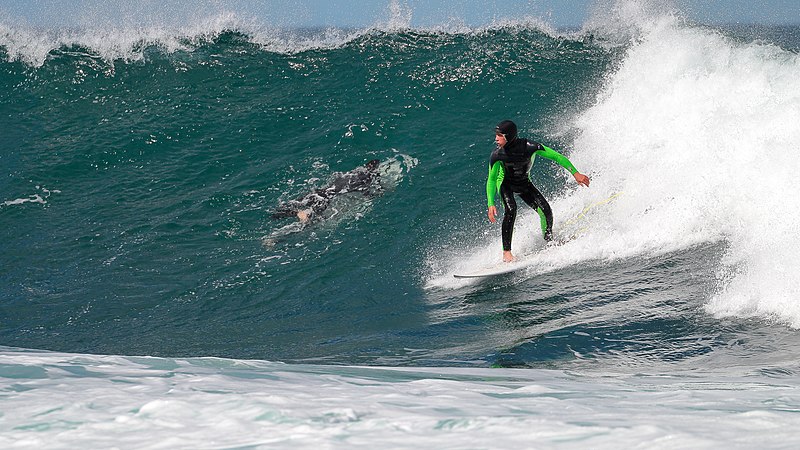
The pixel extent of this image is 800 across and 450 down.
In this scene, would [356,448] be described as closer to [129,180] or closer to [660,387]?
[660,387]

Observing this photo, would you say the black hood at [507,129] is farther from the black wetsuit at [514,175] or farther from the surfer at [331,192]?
the surfer at [331,192]

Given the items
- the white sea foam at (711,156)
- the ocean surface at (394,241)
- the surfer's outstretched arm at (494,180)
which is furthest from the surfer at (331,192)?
the white sea foam at (711,156)

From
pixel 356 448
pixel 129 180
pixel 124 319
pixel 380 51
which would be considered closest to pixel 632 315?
pixel 356 448

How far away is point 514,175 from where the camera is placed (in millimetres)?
9469

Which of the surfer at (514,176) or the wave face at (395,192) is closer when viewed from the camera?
the wave face at (395,192)

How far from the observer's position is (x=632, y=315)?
715 cm

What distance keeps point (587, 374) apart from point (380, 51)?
40.9 feet

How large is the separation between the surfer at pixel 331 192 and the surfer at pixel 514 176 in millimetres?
2917

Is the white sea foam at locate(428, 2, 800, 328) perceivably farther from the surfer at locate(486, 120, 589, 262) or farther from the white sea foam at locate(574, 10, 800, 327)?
the surfer at locate(486, 120, 589, 262)

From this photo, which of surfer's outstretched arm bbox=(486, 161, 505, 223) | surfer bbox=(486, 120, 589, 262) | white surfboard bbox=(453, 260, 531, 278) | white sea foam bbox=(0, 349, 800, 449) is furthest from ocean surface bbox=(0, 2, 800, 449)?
surfer's outstretched arm bbox=(486, 161, 505, 223)

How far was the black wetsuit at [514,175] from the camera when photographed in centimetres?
931

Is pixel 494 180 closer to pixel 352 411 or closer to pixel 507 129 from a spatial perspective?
pixel 507 129

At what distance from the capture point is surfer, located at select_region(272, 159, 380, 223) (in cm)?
1147

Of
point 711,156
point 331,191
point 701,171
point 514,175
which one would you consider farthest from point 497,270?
point 331,191
